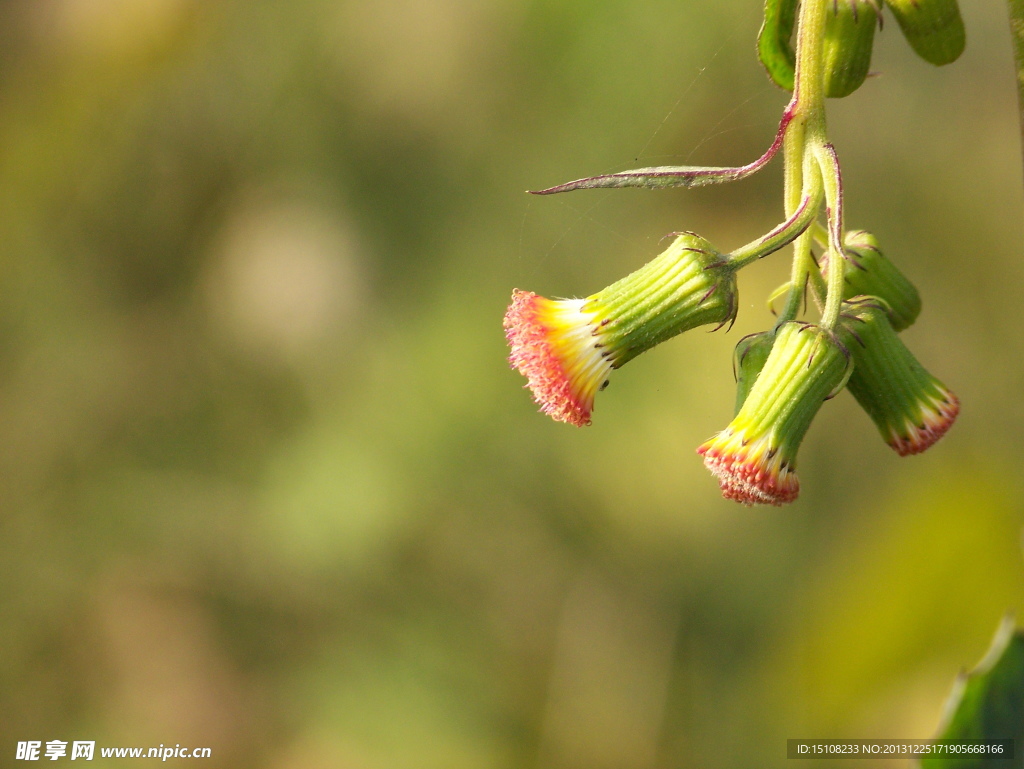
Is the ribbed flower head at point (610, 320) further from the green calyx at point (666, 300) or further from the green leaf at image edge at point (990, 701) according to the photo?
the green leaf at image edge at point (990, 701)

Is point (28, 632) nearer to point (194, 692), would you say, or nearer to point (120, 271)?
point (194, 692)

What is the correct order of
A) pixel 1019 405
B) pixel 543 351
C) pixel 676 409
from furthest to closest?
pixel 676 409
pixel 1019 405
pixel 543 351

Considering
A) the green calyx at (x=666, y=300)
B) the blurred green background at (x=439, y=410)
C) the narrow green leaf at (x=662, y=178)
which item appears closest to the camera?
the narrow green leaf at (x=662, y=178)

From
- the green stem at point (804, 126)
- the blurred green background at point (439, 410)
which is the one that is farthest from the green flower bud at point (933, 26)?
the blurred green background at point (439, 410)

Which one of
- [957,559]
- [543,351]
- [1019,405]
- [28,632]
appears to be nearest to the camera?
[543,351]

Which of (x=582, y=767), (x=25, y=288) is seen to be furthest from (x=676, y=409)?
(x=25, y=288)

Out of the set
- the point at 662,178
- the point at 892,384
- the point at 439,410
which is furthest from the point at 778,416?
the point at 439,410
